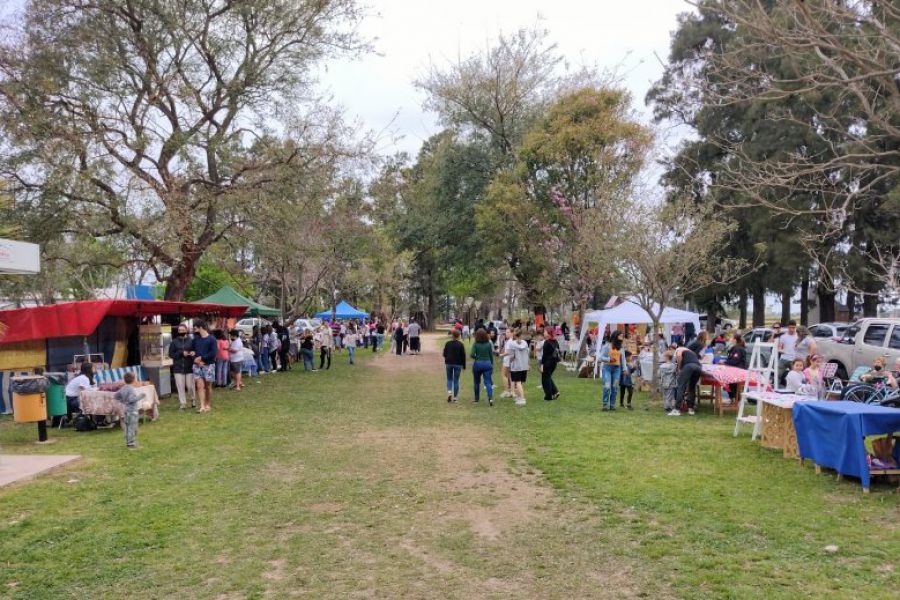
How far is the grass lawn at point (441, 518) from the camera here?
5062 millimetres

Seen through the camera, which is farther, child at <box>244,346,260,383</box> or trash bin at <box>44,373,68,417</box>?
child at <box>244,346,260,383</box>

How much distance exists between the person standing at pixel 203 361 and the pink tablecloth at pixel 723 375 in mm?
9280

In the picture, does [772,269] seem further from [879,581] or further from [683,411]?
[879,581]

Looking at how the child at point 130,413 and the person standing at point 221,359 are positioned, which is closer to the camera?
the child at point 130,413

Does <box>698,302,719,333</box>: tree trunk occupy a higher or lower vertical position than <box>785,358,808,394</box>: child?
higher

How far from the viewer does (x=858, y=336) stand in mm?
17094

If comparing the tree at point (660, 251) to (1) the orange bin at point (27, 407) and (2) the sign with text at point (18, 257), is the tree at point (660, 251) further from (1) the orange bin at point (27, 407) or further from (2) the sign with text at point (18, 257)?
(1) the orange bin at point (27, 407)

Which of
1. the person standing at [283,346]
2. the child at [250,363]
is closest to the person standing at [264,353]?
the child at [250,363]

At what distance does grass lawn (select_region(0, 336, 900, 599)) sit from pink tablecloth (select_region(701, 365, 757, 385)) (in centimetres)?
151

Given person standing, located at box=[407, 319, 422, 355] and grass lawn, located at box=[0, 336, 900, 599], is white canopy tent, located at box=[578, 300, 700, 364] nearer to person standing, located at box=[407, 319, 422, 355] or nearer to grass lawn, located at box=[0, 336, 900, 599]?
grass lawn, located at box=[0, 336, 900, 599]

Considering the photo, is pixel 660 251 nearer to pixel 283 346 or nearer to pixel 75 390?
pixel 75 390

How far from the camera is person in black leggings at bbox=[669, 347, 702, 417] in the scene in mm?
13211

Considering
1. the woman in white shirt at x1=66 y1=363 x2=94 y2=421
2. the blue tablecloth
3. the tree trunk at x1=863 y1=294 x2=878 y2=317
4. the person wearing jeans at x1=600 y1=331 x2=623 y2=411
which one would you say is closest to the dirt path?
the blue tablecloth

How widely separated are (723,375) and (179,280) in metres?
14.3
